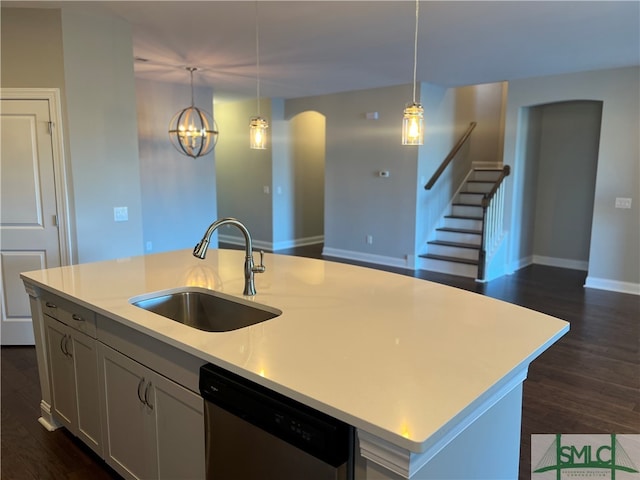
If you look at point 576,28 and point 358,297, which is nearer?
point 358,297

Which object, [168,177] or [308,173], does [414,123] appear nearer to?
[168,177]

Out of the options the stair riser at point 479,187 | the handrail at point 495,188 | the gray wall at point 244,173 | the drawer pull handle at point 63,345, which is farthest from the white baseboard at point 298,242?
the drawer pull handle at point 63,345

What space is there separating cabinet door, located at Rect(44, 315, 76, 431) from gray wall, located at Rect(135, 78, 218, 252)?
13.0 feet

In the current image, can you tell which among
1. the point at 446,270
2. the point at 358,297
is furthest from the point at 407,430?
the point at 446,270

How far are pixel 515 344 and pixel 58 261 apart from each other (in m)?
3.58

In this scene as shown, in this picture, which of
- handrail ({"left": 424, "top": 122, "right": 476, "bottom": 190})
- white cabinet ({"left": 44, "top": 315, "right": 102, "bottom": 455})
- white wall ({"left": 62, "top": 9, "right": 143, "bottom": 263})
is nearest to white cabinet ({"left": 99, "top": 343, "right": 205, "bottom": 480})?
white cabinet ({"left": 44, "top": 315, "right": 102, "bottom": 455})

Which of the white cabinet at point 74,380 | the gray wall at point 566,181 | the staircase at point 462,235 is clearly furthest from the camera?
the gray wall at point 566,181

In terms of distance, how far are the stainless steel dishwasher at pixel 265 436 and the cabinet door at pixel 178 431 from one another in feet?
0.24

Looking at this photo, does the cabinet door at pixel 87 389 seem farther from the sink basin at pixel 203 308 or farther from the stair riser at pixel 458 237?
the stair riser at pixel 458 237

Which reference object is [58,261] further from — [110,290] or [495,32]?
[495,32]

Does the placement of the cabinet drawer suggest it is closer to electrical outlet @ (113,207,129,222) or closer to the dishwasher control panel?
the dishwasher control panel

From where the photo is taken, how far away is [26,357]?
3.68m

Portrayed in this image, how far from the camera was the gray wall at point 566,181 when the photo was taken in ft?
21.5

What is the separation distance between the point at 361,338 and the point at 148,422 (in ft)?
3.20
